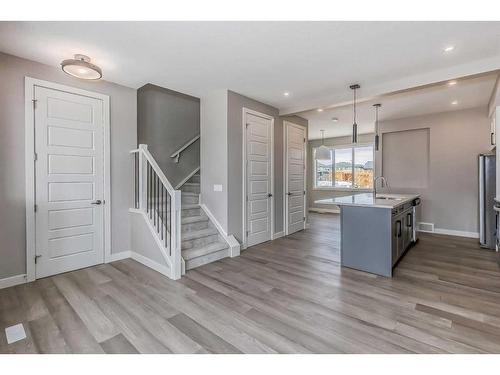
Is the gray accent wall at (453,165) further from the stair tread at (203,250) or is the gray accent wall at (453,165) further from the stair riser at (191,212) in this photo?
the stair riser at (191,212)

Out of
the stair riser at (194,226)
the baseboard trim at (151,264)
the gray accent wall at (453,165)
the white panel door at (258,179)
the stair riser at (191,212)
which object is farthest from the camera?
the gray accent wall at (453,165)

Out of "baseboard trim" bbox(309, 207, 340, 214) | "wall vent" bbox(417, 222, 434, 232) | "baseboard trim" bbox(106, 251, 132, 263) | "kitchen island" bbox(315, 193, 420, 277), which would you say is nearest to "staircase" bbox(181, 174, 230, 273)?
"baseboard trim" bbox(106, 251, 132, 263)

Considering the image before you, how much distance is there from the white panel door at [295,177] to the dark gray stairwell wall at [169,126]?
2.12m

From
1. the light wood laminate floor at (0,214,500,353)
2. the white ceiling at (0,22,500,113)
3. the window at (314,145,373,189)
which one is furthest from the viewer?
the window at (314,145,373,189)

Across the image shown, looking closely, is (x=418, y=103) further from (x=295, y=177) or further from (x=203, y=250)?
(x=203, y=250)

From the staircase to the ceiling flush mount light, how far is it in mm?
2208

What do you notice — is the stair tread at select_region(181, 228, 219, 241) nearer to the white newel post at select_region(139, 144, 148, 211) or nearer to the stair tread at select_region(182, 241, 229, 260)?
the stair tread at select_region(182, 241, 229, 260)

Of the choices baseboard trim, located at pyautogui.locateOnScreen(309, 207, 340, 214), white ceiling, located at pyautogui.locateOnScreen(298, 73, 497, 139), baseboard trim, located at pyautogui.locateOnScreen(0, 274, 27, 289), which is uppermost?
white ceiling, located at pyautogui.locateOnScreen(298, 73, 497, 139)

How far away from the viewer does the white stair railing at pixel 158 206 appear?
123 inches

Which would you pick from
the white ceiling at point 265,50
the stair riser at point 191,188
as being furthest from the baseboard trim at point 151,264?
the white ceiling at point 265,50

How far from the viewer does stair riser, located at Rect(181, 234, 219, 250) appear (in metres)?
3.69

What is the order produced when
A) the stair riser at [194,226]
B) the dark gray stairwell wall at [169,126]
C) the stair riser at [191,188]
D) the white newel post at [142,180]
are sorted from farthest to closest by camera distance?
the stair riser at [191,188], the dark gray stairwell wall at [169,126], the stair riser at [194,226], the white newel post at [142,180]

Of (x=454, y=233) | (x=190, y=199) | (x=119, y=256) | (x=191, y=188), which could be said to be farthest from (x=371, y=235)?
(x=119, y=256)
